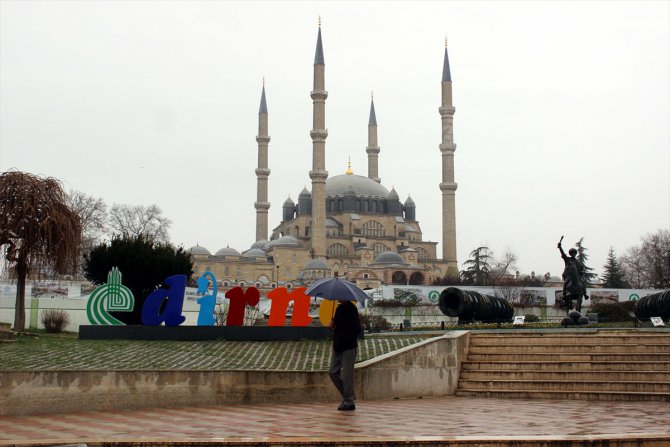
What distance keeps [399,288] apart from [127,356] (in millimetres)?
32587

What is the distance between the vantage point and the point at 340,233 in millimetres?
76000

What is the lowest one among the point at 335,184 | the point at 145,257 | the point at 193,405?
the point at 193,405

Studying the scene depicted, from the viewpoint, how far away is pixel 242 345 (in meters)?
14.2

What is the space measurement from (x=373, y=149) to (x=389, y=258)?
692 inches

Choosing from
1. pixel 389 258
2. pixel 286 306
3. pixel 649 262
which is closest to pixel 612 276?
pixel 649 262

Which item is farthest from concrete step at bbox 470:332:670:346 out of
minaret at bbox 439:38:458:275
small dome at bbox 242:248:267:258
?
small dome at bbox 242:248:267:258

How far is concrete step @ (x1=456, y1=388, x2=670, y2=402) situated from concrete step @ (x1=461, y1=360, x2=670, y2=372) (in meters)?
0.82

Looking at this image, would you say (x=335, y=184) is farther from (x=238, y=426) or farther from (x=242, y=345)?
(x=238, y=426)

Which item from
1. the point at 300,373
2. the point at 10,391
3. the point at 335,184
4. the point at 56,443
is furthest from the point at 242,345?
the point at 335,184

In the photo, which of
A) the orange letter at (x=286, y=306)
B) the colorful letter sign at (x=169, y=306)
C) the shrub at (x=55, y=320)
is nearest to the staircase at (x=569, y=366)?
the orange letter at (x=286, y=306)

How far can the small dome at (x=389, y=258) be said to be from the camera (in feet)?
227

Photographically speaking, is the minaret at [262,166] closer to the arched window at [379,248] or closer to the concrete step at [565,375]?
the arched window at [379,248]

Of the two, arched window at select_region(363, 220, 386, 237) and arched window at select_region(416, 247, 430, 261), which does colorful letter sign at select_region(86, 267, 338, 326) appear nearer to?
arched window at select_region(363, 220, 386, 237)

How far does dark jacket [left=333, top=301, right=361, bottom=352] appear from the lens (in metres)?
8.98
